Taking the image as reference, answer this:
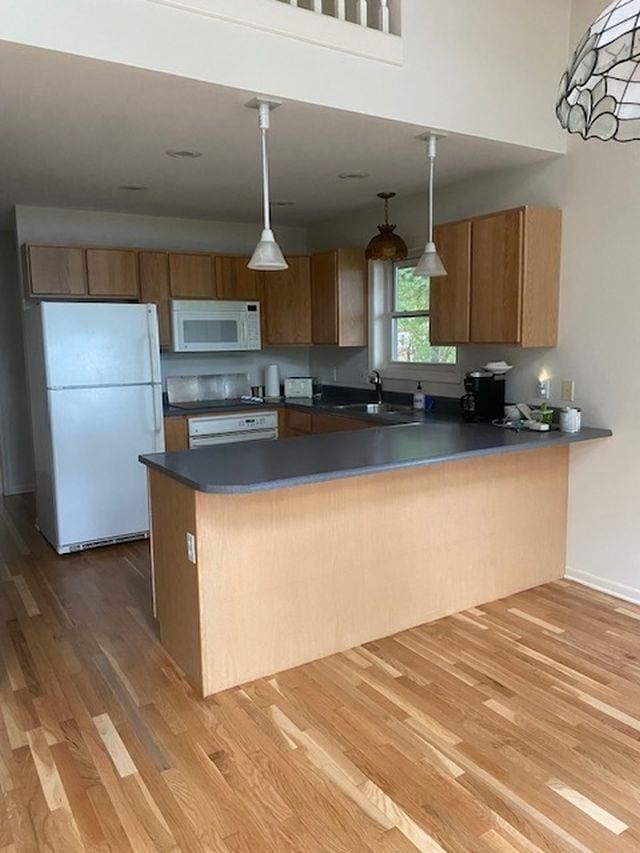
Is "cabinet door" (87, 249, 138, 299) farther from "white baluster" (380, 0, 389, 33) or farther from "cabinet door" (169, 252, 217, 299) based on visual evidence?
"white baluster" (380, 0, 389, 33)

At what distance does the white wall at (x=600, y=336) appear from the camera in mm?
3273

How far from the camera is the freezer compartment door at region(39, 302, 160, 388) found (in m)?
4.05

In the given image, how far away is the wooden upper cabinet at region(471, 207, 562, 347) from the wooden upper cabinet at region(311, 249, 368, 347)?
1.54 metres

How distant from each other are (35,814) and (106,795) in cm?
21

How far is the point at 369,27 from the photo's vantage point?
2.86 metres

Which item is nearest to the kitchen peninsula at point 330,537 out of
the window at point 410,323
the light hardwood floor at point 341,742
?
the light hardwood floor at point 341,742

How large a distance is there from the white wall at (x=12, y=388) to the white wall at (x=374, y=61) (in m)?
4.21

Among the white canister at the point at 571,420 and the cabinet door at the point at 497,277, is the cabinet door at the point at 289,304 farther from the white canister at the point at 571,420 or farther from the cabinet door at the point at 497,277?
the white canister at the point at 571,420

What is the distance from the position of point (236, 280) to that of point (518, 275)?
8.43 ft

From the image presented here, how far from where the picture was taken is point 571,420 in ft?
11.1

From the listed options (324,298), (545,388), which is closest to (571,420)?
(545,388)

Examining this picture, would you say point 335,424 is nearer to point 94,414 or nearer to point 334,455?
point 94,414

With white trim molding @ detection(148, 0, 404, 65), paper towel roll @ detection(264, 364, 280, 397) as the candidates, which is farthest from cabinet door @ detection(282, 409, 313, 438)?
white trim molding @ detection(148, 0, 404, 65)

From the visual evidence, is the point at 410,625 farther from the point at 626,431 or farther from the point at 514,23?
the point at 514,23
